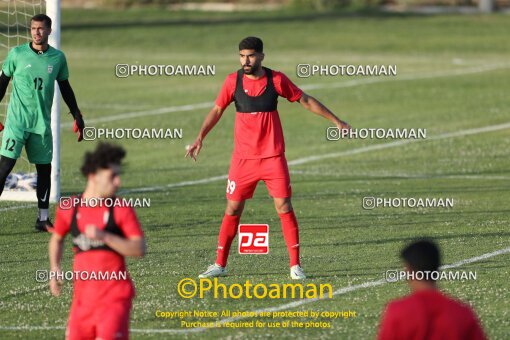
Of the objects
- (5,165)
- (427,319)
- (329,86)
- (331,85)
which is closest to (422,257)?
(427,319)

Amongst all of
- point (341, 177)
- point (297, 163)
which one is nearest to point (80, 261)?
point (341, 177)

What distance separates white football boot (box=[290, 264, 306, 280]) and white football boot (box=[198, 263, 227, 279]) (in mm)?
715

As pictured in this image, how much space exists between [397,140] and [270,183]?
12.8 m

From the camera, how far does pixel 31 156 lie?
15969 millimetres

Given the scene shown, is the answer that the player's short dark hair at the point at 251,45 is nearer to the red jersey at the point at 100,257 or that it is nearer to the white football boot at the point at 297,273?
the white football boot at the point at 297,273

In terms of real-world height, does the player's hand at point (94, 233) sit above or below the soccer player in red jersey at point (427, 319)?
below

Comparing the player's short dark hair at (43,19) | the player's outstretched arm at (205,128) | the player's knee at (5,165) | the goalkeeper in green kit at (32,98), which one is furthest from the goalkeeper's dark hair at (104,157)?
the player's knee at (5,165)

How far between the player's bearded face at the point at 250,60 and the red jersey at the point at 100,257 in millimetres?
4380

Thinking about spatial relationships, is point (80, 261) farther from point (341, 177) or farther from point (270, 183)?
point (341, 177)

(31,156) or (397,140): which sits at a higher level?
(31,156)

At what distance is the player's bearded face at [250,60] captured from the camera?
42.9 ft

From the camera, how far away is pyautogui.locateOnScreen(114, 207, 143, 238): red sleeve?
8.76 m

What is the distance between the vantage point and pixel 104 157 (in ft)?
28.6

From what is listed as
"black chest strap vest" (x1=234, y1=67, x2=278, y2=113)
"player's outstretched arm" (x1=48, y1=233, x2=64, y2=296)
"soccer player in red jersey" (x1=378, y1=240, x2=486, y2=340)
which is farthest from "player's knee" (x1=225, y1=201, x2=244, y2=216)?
"soccer player in red jersey" (x1=378, y1=240, x2=486, y2=340)
